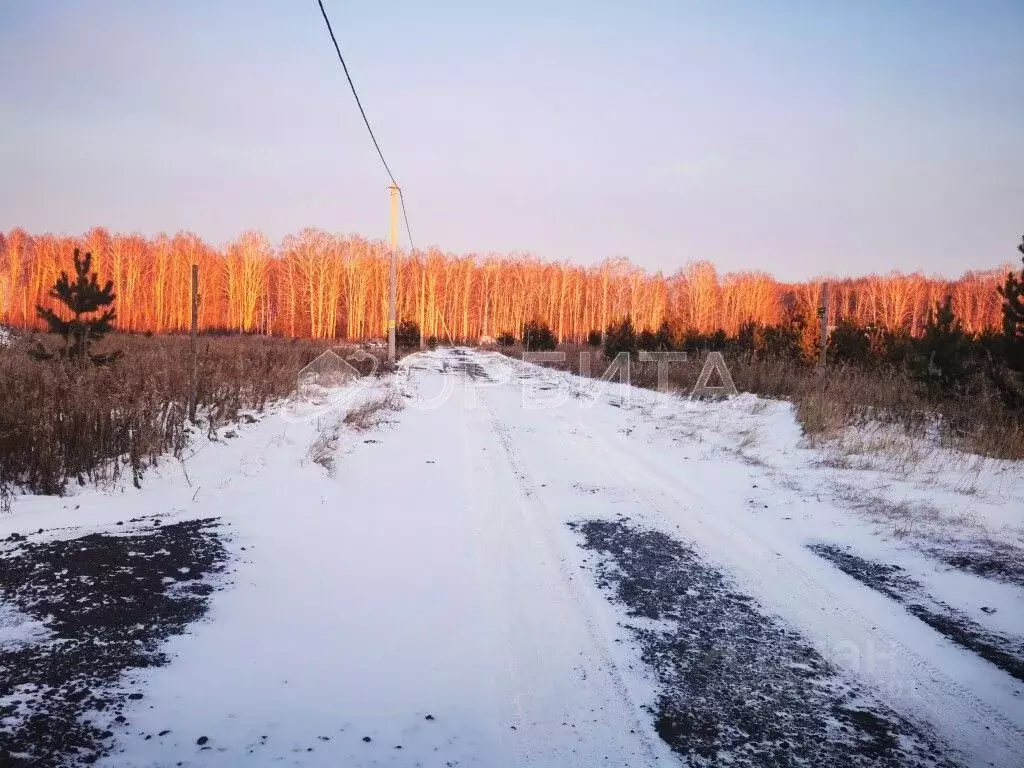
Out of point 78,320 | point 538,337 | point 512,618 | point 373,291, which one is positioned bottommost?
point 512,618

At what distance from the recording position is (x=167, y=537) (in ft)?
14.2

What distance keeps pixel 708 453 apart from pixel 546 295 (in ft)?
222

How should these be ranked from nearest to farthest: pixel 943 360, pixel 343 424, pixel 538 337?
1. pixel 343 424
2. pixel 943 360
3. pixel 538 337

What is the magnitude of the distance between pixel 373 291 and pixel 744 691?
6796cm

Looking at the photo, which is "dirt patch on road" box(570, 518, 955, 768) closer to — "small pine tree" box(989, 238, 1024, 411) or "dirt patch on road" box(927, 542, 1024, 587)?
"dirt patch on road" box(927, 542, 1024, 587)

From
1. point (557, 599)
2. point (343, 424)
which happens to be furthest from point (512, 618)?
point (343, 424)

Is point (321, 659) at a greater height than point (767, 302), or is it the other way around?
point (767, 302)

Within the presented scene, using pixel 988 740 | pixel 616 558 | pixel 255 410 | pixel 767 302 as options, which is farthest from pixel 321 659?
pixel 767 302

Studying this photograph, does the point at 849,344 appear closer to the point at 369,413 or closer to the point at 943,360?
the point at 943,360

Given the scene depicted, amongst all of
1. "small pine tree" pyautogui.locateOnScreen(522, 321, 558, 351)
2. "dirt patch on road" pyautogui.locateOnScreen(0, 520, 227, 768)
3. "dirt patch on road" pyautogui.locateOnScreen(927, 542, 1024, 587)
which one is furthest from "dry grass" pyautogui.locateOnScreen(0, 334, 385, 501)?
"small pine tree" pyautogui.locateOnScreen(522, 321, 558, 351)

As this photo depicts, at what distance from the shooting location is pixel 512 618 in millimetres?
3299

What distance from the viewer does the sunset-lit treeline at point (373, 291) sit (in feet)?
195

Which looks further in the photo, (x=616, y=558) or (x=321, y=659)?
(x=616, y=558)

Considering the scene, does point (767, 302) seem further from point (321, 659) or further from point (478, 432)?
point (321, 659)
